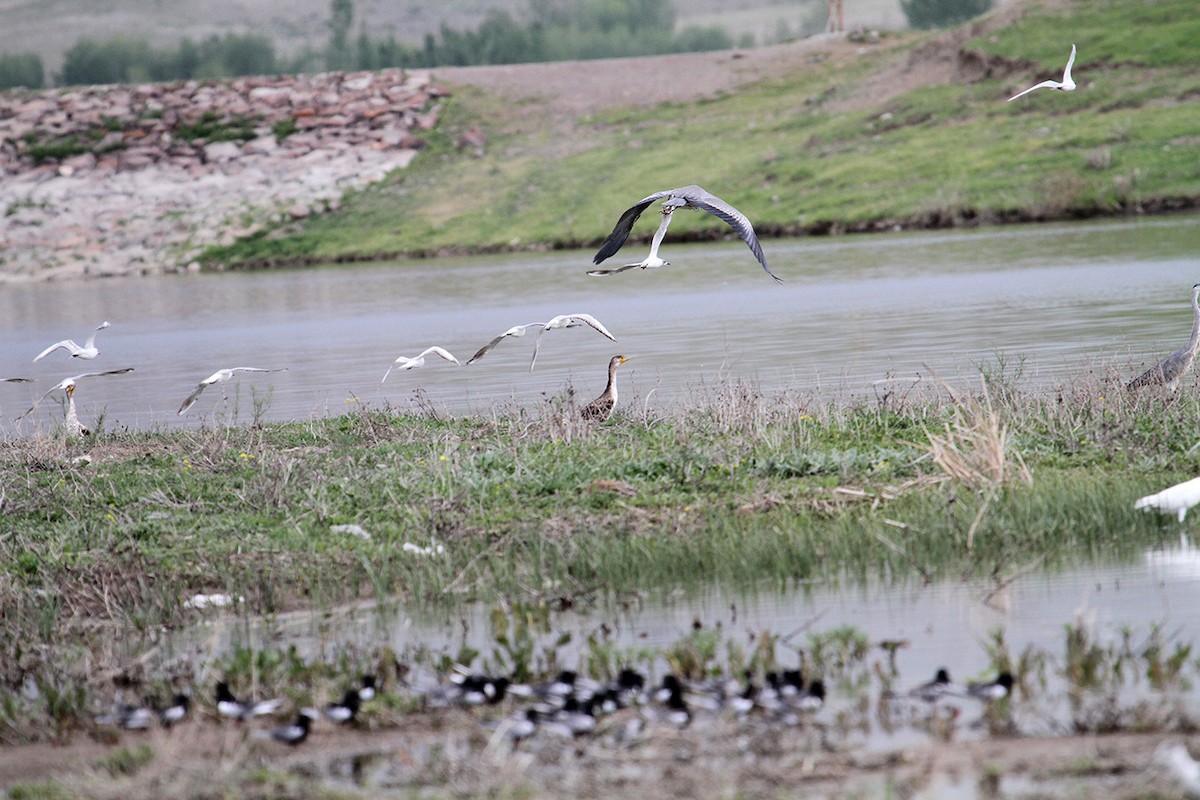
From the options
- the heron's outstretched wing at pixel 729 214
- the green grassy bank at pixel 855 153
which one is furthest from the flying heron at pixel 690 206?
the green grassy bank at pixel 855 153

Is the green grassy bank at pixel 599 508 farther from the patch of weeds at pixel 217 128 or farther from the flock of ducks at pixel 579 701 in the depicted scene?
the patch of weeds at pixel 217 128

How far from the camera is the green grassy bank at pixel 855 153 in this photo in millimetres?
40219

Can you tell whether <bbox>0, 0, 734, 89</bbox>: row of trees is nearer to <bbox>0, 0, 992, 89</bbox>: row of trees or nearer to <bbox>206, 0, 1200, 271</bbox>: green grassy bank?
<bbox>0, 0, 992, 89</bbox>: row of trees

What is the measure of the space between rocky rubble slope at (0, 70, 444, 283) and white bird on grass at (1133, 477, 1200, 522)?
50.8 m

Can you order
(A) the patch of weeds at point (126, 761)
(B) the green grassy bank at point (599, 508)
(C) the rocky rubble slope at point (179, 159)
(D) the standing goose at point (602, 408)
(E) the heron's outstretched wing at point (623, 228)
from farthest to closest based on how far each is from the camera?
(C) the rocky rubble slope at point (179, 159), (D) the standing goose at point (602, 408), (E) the heron's outstretched wing at point (623, 228), (B) the green grassy bank at point (599, 508), (A) the patch of weeds at point (126, 761)

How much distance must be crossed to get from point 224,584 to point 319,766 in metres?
2.97

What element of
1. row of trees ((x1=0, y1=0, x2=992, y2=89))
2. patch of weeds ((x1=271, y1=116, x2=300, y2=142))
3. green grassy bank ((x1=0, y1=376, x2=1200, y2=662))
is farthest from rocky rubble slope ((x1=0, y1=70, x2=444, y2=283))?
green grassy bank ((x1=0, y1=376, x2=1200, y2=662))

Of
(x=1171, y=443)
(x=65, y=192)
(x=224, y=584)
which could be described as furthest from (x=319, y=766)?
(x=65, y=192)

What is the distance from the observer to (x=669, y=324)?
82.7 feet

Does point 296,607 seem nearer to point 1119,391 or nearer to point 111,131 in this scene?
point 1119,391

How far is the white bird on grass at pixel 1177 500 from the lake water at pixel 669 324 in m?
4.02

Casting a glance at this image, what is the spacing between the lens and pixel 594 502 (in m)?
9.99

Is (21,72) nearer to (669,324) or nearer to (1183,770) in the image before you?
(669,324)

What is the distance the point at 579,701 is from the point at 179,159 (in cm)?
6280
